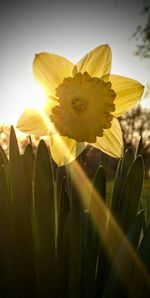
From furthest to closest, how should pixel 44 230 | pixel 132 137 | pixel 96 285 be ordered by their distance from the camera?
1. pixel 132 137
2. pixel 96 285
3. pixel 44 230

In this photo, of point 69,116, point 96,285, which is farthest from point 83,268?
point 69,116

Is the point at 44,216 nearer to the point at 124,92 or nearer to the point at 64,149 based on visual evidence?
the point at 64,149

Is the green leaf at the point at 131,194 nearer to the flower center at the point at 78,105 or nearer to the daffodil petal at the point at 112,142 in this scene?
the daffodil petal at the point at 112,142

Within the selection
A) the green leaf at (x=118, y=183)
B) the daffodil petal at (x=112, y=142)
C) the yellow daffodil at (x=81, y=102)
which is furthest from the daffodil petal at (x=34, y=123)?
the green leaf at (x=118, y=183)

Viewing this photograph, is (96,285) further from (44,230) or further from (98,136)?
(98,136)

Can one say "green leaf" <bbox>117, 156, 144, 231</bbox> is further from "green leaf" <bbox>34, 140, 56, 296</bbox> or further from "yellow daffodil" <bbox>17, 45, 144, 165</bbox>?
"green leaf" <bbox>34, 140, 56, 296</bbox>

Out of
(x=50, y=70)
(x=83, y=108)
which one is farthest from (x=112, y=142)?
(x=50, y=70)

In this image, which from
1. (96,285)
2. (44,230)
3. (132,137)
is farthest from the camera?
(132,137)
